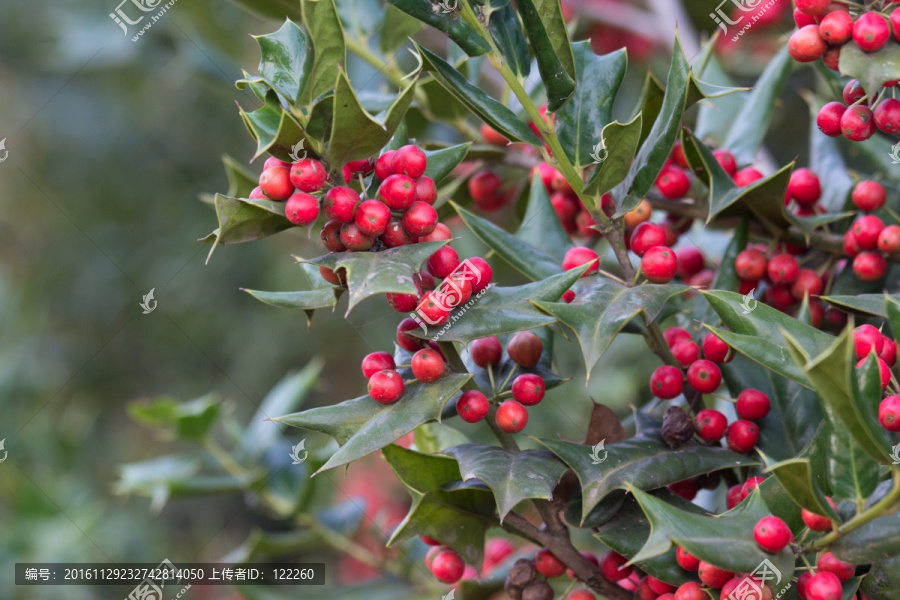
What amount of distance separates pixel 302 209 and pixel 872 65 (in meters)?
0.53

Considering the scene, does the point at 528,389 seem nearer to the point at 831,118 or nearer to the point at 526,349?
the point at 526,349

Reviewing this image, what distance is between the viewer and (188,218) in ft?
11.5

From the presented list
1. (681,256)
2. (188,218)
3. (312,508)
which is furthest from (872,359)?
(188,218)

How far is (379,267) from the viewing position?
65cm

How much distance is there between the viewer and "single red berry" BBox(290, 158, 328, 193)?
0.69 m

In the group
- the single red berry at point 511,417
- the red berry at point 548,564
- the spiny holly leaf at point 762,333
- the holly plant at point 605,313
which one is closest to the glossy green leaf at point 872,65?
the holly plant at point 605,313

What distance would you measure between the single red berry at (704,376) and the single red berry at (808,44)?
1.05ft

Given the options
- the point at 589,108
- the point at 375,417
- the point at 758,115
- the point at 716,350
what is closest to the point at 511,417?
the point at 375,417

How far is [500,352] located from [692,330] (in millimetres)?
266

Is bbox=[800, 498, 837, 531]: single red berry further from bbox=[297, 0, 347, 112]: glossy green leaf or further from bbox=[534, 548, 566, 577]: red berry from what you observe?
bbox=[297, 0, 347, 112]: glossy green leaf

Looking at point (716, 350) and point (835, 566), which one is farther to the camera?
point (716, 350)

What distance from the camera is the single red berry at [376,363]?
78 cm

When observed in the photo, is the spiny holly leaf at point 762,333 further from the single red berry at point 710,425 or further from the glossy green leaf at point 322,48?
the glossy green leaf at point 322,48

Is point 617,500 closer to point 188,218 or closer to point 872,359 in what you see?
point 872,359
